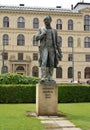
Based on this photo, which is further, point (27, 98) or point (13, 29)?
point (13, 29)

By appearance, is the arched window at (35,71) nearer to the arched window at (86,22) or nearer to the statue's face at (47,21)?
the arched window at (86,22)

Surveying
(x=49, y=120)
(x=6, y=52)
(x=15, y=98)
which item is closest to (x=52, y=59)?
(x=49, y=120)

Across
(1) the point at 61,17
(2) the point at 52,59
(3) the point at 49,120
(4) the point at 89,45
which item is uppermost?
(1) the point at 61,17

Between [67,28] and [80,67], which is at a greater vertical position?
[67,28]

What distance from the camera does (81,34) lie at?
7662 cm

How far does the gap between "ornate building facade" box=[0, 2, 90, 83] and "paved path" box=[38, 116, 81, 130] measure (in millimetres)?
58270

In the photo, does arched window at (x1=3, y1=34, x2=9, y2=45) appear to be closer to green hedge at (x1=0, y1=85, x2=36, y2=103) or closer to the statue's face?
green hedge at (x1=0, y1=85, x2=36, y2=103)

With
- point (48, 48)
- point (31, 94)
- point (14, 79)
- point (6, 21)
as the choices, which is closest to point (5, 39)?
point (6, 21)

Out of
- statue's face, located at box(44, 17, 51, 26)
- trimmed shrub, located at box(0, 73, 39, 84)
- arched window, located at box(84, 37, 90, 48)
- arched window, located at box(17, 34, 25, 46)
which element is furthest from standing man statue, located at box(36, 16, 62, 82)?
arched window, located at box(84, 37, 90, 48)

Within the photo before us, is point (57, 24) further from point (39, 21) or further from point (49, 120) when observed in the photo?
point (49, 120)

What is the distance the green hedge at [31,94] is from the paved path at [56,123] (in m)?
10.5

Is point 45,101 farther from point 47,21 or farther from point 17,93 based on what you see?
point 17,93

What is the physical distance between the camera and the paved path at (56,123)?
37.1ft

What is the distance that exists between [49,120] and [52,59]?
2585 mm
